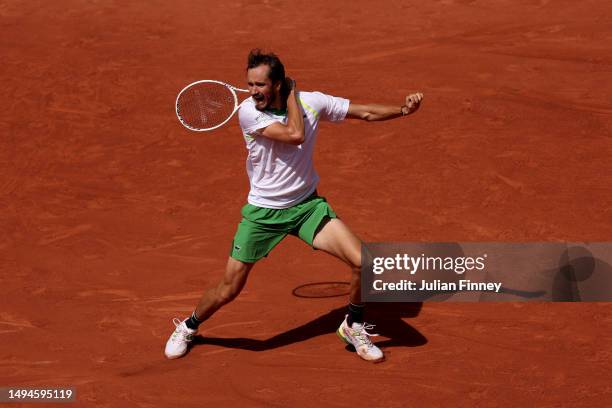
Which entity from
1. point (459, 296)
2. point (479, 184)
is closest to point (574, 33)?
point (479, 184)

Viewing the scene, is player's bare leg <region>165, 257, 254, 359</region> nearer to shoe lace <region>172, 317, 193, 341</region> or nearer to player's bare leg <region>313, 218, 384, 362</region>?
shoe lace <region>172, 317, 193, 341</region>

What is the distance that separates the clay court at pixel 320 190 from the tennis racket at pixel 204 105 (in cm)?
167

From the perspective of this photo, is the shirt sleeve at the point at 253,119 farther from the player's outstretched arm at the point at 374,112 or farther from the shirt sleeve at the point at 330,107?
the player's outstretched arm at the point at 374,112

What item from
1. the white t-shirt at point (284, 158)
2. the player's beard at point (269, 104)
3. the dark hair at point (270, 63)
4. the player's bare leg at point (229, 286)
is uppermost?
the dark hair at point (270, 63)

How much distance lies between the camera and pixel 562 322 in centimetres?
806

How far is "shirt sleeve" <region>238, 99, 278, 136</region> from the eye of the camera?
23.3 ft

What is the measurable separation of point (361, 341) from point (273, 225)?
1105mm

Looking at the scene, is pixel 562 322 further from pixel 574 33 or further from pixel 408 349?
pixel 574 33

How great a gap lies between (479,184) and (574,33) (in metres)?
4.46

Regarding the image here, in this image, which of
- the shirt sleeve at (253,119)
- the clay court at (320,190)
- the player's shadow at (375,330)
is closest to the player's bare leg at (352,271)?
the clay court at (320,190)

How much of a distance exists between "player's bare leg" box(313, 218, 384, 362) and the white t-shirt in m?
0.34

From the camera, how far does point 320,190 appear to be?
421 inches

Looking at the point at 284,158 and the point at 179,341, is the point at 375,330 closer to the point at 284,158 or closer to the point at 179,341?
the point at 179,341

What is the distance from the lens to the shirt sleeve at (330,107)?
737 cm
